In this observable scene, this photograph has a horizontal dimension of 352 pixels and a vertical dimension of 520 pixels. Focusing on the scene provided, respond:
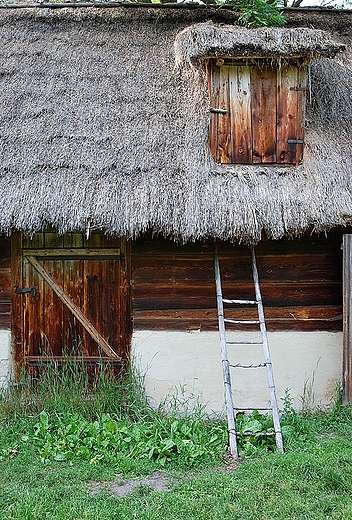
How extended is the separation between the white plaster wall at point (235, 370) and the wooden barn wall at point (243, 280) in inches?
7.3

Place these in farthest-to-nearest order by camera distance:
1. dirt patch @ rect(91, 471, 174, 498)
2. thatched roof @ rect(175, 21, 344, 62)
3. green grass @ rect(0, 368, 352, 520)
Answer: thatched roof @ rect(175, 21, 344, 62)
dirt patch @ rect(91, 471, 174, 498)
green grass @ rect(0, 368, 352, 520)

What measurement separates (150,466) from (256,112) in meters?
3.27

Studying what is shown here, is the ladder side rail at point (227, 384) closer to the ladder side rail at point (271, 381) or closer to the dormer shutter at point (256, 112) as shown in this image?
the ladder side rail at point (271, 381)

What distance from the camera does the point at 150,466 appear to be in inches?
156

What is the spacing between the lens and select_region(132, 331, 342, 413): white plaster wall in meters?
5.15

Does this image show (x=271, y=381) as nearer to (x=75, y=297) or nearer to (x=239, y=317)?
(x=239, y=317)

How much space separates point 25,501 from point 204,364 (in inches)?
86.5

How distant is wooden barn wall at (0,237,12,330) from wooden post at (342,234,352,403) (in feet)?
10.8

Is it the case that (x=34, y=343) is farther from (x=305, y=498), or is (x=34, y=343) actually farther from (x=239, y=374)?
(x=305, y=498)

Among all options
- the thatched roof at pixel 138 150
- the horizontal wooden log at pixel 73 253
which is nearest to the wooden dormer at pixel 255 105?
the thatched roof at pixel 138 150

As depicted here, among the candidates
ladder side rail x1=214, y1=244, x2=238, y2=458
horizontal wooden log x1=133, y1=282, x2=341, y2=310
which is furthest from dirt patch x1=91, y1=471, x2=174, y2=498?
horizontal wooden log x1=133, y1=282, x2=341, y2=310

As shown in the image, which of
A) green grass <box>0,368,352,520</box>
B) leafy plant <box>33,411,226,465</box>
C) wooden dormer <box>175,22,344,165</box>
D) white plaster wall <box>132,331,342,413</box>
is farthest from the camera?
white plaster wall <box>132,331,342,413</box>

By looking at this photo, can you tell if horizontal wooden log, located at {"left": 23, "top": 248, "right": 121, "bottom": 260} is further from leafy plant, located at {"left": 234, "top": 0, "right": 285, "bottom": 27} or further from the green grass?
leafy plant, located at {"left": 234, "top": 0, "right": 285, "bottom": 27}

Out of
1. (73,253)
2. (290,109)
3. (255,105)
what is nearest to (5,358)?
(73,253)
